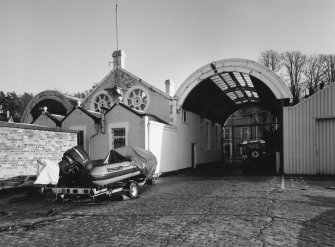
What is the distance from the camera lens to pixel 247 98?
95.8 ft

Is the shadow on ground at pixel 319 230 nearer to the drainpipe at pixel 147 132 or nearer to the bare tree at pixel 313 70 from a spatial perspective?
the drainpipe at pixel 147 132

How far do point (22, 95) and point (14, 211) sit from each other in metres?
57.9

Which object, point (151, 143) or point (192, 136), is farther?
point (192, 136)

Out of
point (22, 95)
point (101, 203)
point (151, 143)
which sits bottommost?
point (101, 203)

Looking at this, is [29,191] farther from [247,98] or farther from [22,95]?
[22,95]

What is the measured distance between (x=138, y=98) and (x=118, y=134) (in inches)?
175

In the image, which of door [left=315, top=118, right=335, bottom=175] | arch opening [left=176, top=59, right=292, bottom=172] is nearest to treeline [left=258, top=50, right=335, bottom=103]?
arch opening [left=176, top=59, right=292, bottom=172]

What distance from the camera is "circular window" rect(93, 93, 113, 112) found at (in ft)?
74.9

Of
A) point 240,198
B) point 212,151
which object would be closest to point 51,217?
point 240,198

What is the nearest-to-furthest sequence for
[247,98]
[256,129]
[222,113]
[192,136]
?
[192,136]
[247,98]
[222,113]
[256,129]

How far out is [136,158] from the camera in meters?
11.9

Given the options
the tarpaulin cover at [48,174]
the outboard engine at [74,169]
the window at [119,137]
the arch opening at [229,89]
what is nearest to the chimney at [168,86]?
the arch opening at [229,89]

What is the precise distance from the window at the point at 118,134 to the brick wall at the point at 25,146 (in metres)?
3.84

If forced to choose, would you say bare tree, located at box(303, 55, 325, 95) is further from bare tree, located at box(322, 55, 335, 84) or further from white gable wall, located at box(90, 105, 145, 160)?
white gable wall, located at box(90, 105, 145, 160)
